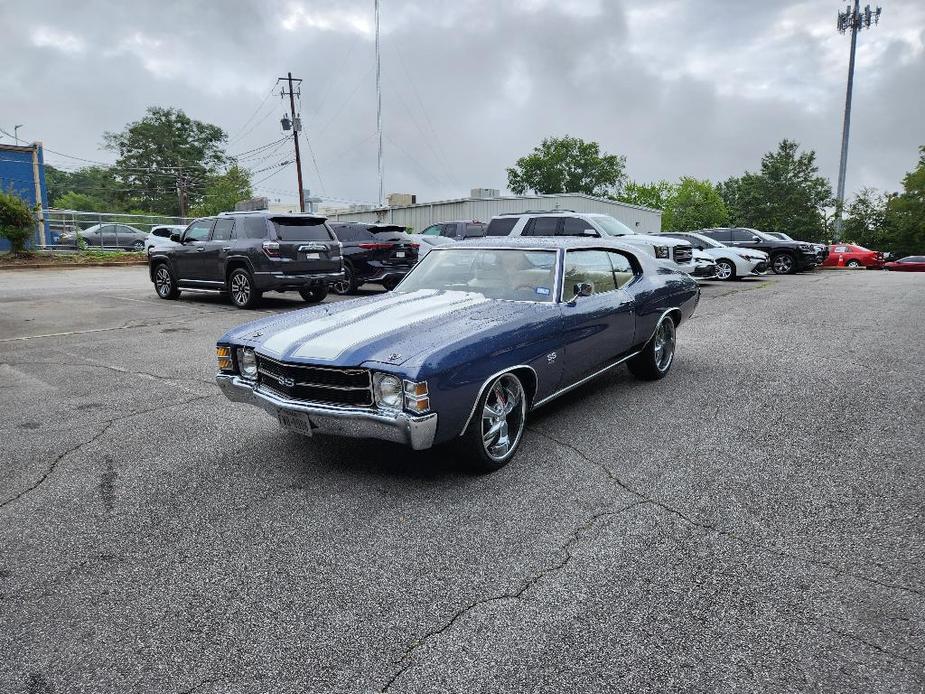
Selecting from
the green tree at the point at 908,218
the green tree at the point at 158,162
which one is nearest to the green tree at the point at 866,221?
the green tree at the point at 908,218

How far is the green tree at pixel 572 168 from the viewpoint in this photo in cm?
8500

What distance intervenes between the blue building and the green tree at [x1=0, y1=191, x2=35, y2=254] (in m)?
5.67

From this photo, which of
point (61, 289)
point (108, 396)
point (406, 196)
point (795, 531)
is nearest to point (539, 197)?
point (406, 196)

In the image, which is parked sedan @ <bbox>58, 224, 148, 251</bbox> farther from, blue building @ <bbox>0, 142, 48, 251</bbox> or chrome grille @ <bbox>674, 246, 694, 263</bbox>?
chrome grille @ <bbox>674, 246, 694, 263</bbox>

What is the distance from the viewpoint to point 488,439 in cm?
412

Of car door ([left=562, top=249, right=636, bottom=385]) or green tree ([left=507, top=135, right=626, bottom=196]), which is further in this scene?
green tree ([left=507, top=135, right=626, bottom=196])

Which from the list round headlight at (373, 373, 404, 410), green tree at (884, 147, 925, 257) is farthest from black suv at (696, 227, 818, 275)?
green tree at (884, 147, 925, 257)

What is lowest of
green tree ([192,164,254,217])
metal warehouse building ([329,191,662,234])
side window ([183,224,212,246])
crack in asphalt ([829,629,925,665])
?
crack in asphalt ([829,629,925,665])

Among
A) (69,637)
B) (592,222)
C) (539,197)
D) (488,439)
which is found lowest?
(69,637)

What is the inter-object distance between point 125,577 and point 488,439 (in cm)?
208

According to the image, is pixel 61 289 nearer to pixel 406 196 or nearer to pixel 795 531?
pixel 795 531

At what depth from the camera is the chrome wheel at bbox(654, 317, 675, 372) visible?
259 inches

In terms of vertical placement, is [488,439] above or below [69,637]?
above

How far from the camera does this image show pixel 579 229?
14.0m
